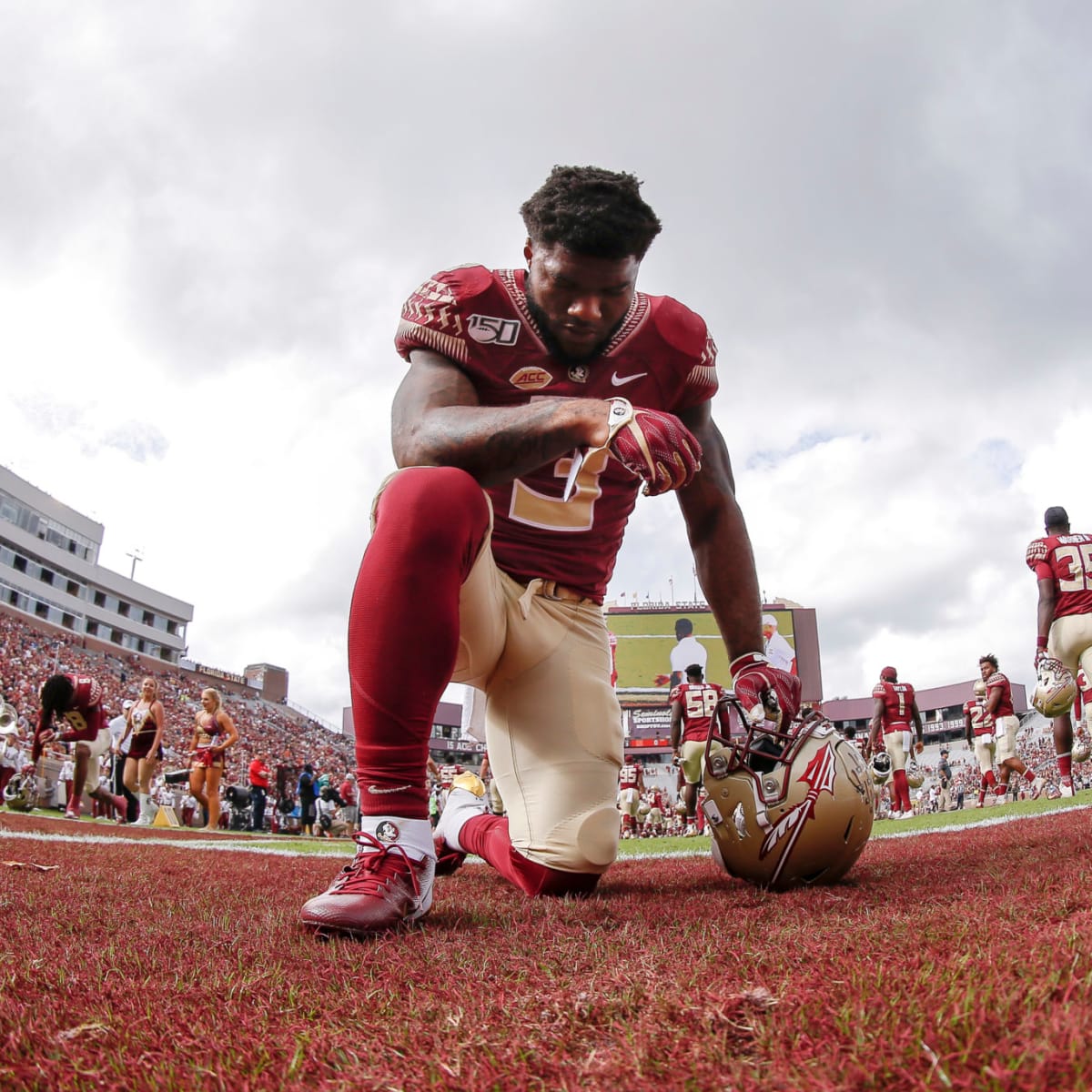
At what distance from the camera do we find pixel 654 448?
1.57 meters

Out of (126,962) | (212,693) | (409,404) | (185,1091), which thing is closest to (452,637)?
(409,404)

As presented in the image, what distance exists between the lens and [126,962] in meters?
1.25

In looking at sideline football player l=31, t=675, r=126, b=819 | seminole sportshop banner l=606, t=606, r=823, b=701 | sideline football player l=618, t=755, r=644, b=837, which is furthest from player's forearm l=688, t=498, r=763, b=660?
seminole sportshop banner l=606, t=606, r=823, b=701

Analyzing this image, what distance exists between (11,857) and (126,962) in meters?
2.81

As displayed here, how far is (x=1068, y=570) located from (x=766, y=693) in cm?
527

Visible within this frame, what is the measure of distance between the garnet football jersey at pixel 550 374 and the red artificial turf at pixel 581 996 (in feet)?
3.29

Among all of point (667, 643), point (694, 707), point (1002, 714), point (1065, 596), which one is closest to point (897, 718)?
point (1002, 714)

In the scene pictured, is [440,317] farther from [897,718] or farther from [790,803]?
[897,718]

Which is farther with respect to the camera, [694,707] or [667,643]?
[667,643]

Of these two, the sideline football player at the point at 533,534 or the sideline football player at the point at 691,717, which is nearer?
the sideline football player at the point at 533,534

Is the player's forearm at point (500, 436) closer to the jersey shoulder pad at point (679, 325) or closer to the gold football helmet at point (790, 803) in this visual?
the jersey shoulder pad at point (679, 325)

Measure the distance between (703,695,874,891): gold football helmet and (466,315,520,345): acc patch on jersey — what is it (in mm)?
1165

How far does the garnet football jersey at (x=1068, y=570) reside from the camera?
6.34m

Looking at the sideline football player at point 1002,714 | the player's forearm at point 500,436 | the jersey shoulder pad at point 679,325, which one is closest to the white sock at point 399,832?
the player's forearm at point 500,436
